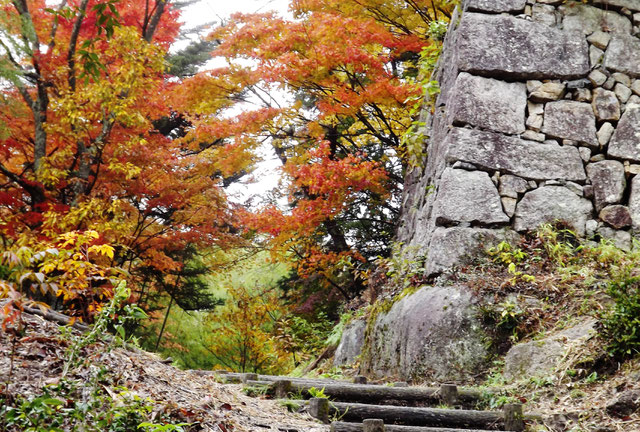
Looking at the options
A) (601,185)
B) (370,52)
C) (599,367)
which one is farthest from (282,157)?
(599,367)

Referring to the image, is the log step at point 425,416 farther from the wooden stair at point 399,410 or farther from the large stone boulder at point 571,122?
the large stone boulder at point 571,122

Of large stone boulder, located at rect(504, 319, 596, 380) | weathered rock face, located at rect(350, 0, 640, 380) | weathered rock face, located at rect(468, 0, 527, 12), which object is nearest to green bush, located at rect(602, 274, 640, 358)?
large stone boulder, located at rect(504, 319, 596, 380)

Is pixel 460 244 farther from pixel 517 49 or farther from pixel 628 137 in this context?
pixel 517 49

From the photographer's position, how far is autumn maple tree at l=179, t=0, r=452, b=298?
9.39 meters

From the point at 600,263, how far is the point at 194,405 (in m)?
4.24

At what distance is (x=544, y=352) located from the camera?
14.9 ft

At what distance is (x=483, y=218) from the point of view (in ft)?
20.3

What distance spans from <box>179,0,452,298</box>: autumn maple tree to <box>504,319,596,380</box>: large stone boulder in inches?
173

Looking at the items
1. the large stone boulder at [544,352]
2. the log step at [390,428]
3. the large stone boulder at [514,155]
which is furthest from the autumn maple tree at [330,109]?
the log step at [390,428]

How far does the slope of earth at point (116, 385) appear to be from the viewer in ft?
8.38

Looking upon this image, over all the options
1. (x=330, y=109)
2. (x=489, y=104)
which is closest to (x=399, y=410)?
(x=489, y=104)

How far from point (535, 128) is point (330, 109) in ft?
13.4

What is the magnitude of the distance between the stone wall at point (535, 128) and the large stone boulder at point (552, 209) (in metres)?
0.01

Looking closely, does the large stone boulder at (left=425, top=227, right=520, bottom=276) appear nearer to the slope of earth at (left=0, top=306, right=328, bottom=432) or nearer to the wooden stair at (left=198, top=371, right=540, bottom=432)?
the wooden stair at (left=198, top=371, right=540, bottom=432)
